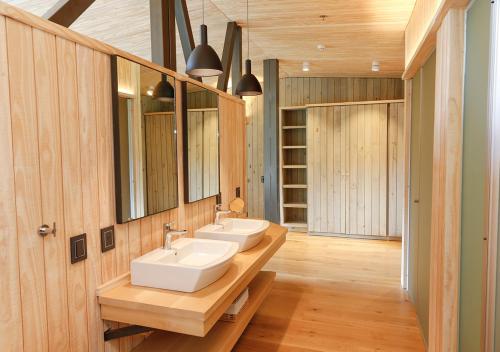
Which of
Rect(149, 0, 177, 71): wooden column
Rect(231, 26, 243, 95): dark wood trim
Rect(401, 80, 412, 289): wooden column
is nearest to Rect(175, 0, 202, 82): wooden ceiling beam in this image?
Rect(149, 0, 177, 71): wooden column

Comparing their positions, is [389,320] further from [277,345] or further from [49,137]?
[49,137]

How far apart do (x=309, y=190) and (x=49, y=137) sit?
197 inches

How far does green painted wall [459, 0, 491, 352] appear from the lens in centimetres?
156

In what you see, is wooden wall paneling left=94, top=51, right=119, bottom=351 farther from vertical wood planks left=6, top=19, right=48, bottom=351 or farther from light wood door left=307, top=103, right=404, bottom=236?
light wood door left=307, top=103, right=404, bottom=236

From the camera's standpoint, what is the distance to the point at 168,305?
165cm

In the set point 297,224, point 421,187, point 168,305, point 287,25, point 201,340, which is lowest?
point 297,224

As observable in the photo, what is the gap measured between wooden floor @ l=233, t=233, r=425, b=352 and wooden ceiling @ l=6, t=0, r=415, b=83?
8.93 ft

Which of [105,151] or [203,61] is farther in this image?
[203,61]

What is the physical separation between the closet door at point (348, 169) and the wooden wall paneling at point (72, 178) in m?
4.80

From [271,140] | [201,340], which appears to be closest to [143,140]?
[201,340]

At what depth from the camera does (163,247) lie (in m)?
2.21

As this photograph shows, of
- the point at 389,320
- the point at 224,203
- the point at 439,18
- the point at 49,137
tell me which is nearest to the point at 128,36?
the point at 224,203

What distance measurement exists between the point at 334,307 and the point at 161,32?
283 cm

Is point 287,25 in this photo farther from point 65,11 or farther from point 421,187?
point 65,11
